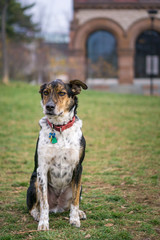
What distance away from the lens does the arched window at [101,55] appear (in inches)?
1166

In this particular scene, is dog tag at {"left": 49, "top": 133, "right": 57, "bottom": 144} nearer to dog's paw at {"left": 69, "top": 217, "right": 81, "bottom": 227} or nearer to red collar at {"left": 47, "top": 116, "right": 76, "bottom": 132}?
red collar at {"left": 47, "top": 116, "right": 76, "bottom": 132}

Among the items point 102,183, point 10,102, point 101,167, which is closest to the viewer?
point 102,183

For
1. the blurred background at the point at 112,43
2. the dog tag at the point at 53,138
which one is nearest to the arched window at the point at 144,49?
the blurred background at the point at 112,43

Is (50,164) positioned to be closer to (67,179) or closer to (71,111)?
(67,179)

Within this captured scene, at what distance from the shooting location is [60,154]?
4336 mm

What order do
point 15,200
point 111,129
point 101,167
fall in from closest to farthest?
point 15,200 < point 101,167 < point 111,129

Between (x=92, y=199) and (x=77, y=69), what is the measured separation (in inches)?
959

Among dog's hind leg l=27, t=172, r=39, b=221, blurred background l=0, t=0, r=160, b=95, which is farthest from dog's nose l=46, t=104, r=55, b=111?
blurred background l=0, t=0, r=160, b=95

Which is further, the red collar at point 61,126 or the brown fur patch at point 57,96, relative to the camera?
the red collar at point 61,126

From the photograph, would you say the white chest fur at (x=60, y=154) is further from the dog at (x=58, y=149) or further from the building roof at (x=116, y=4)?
the building roof at (x=116, y=4)

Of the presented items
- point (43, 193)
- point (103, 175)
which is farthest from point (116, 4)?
point (43, 193)

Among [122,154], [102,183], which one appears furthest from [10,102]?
[102,183]

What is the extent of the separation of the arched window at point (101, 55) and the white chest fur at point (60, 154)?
25.7m

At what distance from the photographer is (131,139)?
1068 cm
